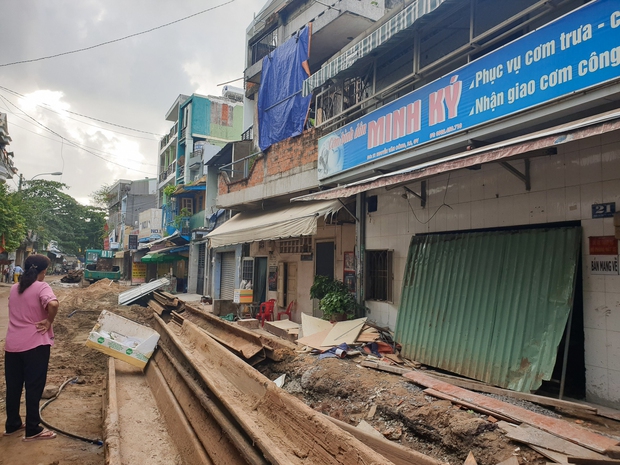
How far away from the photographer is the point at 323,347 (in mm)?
6789

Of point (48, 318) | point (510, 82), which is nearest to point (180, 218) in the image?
point (48, 318)

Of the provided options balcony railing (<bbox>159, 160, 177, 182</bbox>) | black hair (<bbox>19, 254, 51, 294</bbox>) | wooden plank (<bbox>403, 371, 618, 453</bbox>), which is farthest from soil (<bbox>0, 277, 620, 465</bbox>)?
balcony railing (<bbox>159, 160, 177, 182</bbox>)

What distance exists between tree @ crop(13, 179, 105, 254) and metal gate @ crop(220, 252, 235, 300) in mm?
26659

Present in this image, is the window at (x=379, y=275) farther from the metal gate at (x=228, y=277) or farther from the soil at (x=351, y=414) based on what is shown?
the metal gate at (x=228, y=277)

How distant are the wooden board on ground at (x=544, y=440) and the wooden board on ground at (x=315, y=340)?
371 centimetres

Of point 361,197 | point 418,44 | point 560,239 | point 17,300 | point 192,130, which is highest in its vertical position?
point 192,130

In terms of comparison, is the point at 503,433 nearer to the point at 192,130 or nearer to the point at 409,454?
the point at 409,454

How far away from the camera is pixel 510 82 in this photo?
17.1 feet

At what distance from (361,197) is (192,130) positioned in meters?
24.0

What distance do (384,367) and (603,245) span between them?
3128mm

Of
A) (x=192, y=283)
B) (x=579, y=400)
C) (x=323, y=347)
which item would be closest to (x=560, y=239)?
(x=579, y=400)

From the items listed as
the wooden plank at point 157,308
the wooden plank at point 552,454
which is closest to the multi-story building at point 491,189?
the wooden plank at point 552,454

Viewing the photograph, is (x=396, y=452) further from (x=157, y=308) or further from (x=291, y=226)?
(x=157, y=308)

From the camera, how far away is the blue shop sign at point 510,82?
4.25m
